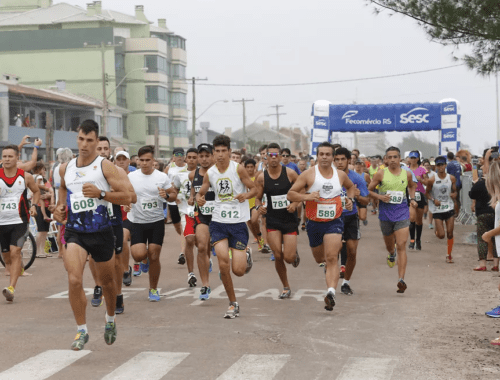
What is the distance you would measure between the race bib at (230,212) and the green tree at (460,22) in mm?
7381

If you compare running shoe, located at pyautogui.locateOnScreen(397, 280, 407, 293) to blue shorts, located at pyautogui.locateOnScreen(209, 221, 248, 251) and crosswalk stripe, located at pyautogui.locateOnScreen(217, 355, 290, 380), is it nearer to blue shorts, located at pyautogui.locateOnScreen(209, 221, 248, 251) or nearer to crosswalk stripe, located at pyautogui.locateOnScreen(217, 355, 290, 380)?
blue shorts, located at pyautogui.locateOnScreen(209, 221, 248, 251)

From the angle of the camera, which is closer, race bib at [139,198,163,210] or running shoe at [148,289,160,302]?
running shoe at [148,289,160,302]

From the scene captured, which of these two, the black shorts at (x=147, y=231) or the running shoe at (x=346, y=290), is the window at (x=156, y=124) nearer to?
the running shoe at (x=346, y=290)

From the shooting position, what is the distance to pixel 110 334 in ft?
25.5

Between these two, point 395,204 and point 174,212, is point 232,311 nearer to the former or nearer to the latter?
point 395,204

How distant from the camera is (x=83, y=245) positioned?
25.6 feet

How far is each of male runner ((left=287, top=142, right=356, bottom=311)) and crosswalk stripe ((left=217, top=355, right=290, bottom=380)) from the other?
9.73 feet

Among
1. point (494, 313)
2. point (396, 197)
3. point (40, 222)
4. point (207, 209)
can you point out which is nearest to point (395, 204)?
point (396, 197)

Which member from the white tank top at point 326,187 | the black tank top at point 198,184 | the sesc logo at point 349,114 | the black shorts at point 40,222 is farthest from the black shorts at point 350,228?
the sesc logo at point 349,114

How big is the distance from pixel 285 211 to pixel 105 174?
12.8ft

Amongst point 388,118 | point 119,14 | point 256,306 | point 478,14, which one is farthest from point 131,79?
point 256,306

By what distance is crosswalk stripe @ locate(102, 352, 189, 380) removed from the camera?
21.9ft

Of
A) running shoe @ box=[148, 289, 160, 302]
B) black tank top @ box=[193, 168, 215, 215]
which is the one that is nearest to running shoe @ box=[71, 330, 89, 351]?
running shoe @ box=[148, 289, 160, 302]

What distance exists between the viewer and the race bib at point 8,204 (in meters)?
11.9
